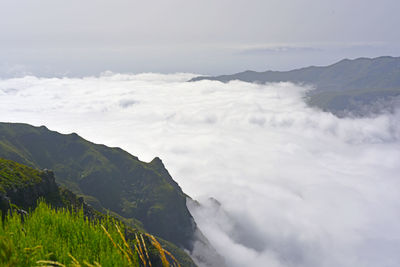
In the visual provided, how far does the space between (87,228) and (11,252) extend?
7.21 ft

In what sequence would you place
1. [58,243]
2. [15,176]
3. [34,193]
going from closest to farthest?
[58,243], [34,193], [15,176]

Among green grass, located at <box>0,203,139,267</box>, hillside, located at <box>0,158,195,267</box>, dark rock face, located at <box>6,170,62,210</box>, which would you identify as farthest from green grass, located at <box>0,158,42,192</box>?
green grass, located at <box>0,203,139,267</box>

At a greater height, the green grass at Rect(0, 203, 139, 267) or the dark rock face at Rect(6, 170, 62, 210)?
the green grass at Rect(0, 203, 139, 267)

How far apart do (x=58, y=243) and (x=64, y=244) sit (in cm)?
28

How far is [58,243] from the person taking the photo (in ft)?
19.9

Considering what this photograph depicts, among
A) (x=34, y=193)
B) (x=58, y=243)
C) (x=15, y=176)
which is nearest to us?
(x=58, y=243)

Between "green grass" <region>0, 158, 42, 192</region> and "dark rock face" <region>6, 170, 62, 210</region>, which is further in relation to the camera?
"green grass" <region>0, 158, 42, 192</region>

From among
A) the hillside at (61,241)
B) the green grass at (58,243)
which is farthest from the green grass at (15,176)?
the green grass at (58,243)

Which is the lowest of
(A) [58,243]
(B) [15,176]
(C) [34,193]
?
(C) [34,193]

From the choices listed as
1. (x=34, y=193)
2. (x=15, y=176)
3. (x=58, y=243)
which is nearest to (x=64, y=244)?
(x=58, y=243)

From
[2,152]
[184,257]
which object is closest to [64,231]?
[184,257]

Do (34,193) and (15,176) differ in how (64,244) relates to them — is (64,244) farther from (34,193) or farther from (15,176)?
(15,176)

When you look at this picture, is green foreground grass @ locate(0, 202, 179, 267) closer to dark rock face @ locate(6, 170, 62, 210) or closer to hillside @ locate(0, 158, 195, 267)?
hillside @ locate(0, 158, 195, 267)

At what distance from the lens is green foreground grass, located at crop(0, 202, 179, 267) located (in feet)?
17.4
